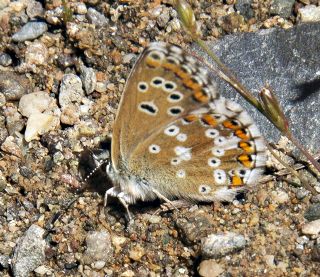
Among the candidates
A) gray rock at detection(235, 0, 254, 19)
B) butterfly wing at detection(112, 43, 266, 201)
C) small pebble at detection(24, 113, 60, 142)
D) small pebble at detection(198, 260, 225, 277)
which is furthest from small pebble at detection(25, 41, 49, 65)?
small pebble at detection(198, 260, 225, 277)

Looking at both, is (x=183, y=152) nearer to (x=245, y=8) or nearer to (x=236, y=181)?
(x=236, y=181)

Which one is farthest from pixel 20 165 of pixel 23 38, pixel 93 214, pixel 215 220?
pixel 215 220

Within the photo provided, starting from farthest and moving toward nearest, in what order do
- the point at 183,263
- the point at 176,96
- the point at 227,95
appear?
the point at 227,95
the point at 183,263
the point at 176,96

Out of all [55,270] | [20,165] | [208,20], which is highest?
[208,20]

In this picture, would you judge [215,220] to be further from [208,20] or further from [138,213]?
[208,20]

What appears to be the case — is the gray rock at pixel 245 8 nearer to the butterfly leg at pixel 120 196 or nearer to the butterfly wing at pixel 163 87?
the butterfly wing at pixel 163 87

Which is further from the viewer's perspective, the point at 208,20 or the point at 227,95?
the point at 208,20

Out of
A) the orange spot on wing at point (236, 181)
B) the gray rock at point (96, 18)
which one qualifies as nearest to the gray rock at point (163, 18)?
the gray rock at point (96, 18)
